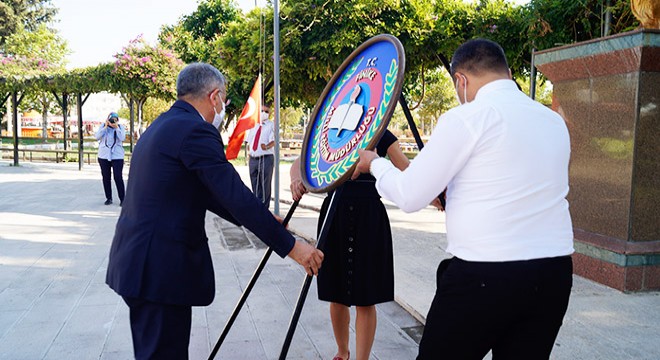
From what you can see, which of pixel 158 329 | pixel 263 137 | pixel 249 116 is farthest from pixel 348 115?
pixel 263 137

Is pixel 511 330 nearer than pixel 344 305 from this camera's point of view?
Yes

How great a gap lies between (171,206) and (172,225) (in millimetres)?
77

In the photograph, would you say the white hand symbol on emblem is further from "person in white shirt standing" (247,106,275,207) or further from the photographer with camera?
the photographer with camera

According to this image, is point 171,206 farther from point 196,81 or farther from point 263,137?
point 263,137

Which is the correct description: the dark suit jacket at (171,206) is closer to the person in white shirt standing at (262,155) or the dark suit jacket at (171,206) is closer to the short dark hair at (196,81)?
the short dark hair at (196,81)

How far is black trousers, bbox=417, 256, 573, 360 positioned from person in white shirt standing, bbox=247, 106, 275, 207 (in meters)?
7.22

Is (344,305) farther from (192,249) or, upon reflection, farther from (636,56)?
(636,56)

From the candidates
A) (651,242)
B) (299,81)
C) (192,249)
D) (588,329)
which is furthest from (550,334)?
(299,81)

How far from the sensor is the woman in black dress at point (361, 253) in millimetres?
2963

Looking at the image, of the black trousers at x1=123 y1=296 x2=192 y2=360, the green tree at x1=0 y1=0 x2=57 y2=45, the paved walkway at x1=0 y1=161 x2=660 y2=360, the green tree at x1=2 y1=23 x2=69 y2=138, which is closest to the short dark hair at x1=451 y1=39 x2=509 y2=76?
the black trousers at x1=123 y1=296 x2=192 y2=360

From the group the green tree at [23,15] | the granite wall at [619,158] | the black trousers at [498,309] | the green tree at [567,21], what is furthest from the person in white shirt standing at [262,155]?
the green tree at [23,15]

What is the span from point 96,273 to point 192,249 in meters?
3.82

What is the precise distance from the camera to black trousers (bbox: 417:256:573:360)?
171 cm

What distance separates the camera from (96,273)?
552 centimetres
